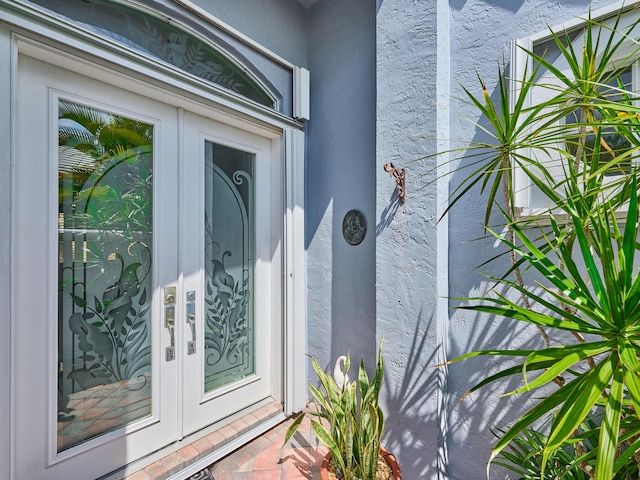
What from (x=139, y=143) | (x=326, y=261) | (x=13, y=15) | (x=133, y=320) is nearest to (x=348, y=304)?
(x=326, y=261)

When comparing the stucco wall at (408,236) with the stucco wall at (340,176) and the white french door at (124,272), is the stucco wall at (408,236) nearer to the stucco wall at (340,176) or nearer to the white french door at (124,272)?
the stucco wall at (340,176)

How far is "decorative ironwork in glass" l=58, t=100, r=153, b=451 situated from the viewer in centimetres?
161

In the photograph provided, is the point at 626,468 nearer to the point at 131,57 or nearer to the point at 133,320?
the point at 133,320

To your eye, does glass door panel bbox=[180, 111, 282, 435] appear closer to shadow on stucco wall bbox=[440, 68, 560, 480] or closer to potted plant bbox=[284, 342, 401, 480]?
potted plant bbox=[284, 342, 401, 480]

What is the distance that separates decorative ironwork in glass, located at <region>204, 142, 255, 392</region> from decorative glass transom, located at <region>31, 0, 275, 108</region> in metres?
0.46

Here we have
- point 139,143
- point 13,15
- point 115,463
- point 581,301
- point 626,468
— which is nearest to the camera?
point 581,301

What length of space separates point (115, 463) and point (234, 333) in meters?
0.95

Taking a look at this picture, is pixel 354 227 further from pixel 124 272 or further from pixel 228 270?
pixel 124 272

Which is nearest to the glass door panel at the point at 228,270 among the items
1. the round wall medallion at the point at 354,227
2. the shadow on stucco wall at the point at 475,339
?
the round wall medallion at the point at 354,227

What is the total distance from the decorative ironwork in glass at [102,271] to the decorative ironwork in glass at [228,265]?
385 mm

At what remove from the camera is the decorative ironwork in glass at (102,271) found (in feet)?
5.27

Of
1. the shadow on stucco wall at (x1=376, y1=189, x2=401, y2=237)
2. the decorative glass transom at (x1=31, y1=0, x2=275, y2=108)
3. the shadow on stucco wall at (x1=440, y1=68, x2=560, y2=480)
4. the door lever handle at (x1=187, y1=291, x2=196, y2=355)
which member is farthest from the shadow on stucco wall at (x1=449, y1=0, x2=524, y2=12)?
the door lever handle at (x1=187, y1=291, x2=196, y2=355)

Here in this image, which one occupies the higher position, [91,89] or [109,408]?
[91,89]

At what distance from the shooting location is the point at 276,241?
250 centimetres
